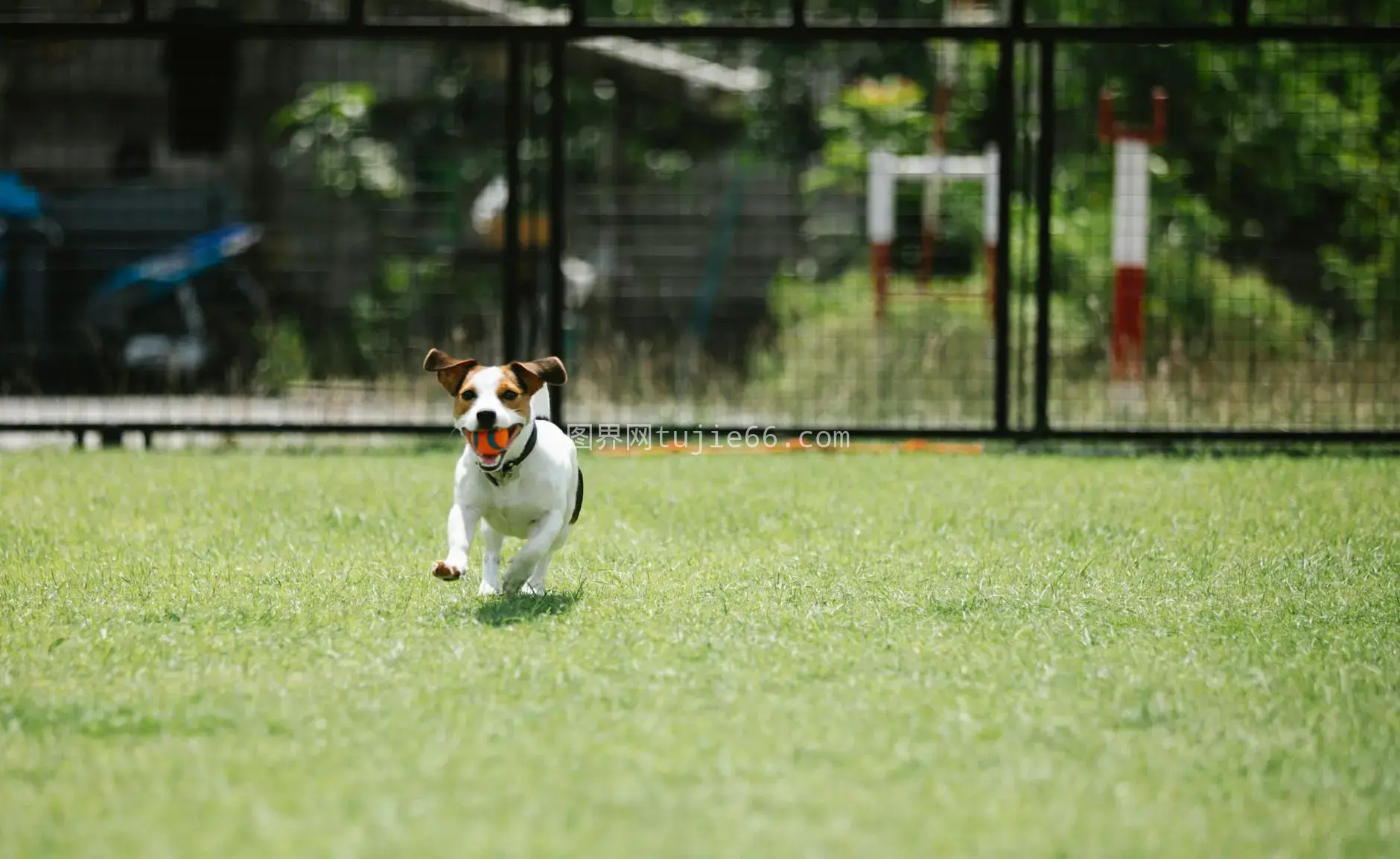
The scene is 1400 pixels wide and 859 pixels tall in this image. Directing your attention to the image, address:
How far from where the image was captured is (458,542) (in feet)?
16.1

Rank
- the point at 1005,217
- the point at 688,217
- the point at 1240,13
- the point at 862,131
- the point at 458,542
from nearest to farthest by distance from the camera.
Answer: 1. the point at 458,542
2. the point at 1240,13
3. the point at 1005,217
4. the point at 688,217
5. the point at 862,131

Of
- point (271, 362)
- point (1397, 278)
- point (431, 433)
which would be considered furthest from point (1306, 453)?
point (271, 362)

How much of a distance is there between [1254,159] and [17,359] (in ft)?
30.2

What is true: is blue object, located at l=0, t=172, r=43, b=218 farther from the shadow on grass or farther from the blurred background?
the shadow on grass

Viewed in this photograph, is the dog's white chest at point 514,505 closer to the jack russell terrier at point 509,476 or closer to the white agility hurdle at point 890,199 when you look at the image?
the jack russell terrier at point 509,476

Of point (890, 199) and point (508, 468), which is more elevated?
point (890, 199)

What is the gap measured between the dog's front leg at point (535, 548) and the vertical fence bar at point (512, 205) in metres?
4.15

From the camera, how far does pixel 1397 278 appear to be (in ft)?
35.4

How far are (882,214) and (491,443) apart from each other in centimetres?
833

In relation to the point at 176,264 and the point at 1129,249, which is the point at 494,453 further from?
the point at 176,264

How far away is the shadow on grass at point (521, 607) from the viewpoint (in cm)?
477

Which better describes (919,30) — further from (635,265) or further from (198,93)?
(198,93)

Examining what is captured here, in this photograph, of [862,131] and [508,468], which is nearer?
[508,468]

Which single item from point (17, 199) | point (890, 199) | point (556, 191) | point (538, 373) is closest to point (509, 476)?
point (538, 373)
